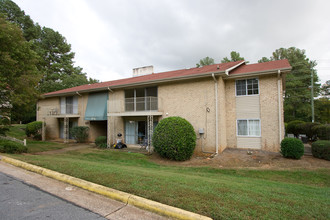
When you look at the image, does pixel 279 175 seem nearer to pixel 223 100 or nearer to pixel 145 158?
pixel 223 100

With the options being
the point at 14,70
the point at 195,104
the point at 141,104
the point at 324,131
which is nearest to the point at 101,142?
the point at 141,104

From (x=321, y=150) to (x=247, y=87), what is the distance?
5.24 metres

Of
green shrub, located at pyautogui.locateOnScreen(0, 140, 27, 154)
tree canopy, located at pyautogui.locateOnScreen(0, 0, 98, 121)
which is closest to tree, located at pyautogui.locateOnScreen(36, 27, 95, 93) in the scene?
tree canopy, located at pyautogui.locateOnScreen(0, 0, 98, 121)

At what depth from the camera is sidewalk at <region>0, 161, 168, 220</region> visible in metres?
3.21

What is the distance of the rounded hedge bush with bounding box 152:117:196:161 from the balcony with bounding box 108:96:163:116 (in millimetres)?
2658

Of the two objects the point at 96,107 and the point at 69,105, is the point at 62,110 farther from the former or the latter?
the point at 96,107

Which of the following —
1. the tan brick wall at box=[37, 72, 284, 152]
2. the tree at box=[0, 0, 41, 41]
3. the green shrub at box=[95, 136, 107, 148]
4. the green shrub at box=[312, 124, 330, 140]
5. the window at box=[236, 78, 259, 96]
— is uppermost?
the tree at box=[0, 0, 41, 41]

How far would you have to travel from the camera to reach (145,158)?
10.9 meters

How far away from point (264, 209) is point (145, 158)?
326 inches

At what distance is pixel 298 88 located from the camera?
1125 inches

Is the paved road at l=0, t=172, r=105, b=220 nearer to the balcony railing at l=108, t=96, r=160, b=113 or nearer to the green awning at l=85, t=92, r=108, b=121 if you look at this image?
the balcony railing at l=108, t=96, r=160, b=113

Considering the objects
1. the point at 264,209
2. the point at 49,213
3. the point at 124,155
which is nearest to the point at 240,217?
the point at 264,209

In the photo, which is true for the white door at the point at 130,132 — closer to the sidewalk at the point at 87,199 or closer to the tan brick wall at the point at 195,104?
the tan brick wall at the point at 195,104

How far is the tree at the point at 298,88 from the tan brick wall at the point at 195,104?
23701 millimetres
